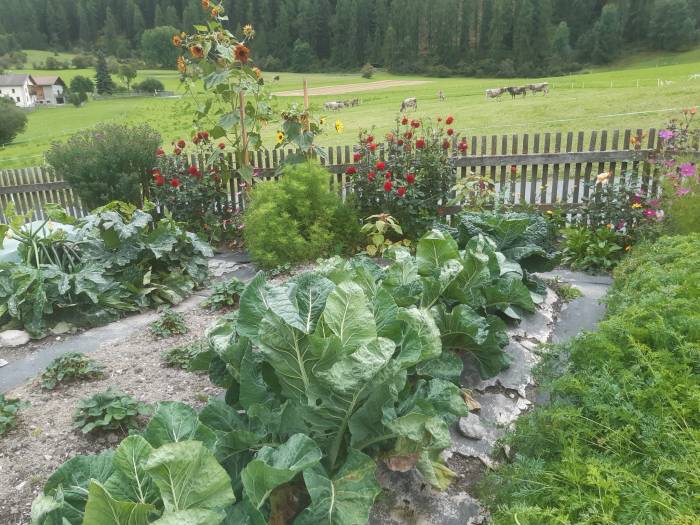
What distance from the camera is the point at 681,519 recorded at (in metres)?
1.62

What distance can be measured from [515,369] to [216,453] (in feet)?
7.06

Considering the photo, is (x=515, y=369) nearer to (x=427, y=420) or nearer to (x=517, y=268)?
(x=517, y=268)

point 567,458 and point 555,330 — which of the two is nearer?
point 567,458

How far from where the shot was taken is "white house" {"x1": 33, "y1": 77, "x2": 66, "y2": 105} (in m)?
74.4

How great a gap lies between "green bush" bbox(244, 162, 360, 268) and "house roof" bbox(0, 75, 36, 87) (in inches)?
3313

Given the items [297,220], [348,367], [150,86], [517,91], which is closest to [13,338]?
[297,220]

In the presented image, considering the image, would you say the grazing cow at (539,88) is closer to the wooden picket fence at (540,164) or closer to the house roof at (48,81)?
the wooden picket fence at (540,164)

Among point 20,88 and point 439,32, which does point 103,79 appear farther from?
point 439,32

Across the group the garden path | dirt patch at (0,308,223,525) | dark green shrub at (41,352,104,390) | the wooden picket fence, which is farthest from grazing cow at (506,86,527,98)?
dark green shrub at (41,352,104,390)

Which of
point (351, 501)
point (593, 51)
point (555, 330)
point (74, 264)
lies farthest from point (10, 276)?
point (593, 51)

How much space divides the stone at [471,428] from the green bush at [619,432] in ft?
1.03

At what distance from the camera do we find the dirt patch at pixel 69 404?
2.65 m

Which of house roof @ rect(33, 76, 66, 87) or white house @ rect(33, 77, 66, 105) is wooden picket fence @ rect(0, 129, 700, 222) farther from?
house roof @ rect(33, 76, 66, 87)

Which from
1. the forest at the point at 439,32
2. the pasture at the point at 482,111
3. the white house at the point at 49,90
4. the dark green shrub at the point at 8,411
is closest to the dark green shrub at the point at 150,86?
the forest at the point at 439,32
